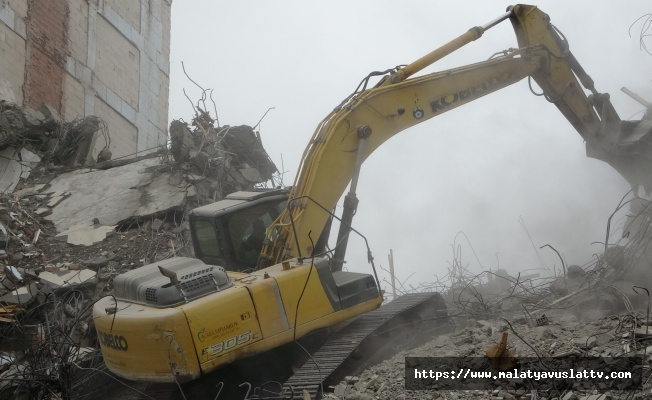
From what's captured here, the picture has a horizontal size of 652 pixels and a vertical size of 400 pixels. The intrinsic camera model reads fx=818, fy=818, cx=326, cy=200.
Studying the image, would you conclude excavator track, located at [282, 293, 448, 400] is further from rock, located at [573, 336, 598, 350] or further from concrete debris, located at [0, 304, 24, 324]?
concrete debris, located at [0, 304, 24, 324]

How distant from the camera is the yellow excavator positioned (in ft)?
20.3

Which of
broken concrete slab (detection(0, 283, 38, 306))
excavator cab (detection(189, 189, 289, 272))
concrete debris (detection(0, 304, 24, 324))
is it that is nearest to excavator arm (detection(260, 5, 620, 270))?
excavator cab (detection(189, 189, 289, 272))

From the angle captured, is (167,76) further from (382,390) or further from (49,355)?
(382,390)

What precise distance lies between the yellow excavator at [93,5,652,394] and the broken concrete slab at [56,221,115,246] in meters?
3.96

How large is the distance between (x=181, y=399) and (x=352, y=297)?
5.50ft

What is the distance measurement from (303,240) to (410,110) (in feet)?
5.78

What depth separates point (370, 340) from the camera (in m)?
7.26

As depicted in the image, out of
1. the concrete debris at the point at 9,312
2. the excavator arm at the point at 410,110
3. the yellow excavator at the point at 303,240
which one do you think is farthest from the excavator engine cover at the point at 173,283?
the concrete debris at the point at 9,312

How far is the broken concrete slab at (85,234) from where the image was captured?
11.3 metres

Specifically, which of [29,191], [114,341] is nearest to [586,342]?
[114,341]

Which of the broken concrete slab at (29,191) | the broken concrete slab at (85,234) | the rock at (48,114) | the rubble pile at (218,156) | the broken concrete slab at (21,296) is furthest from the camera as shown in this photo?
the rock at (48,114)

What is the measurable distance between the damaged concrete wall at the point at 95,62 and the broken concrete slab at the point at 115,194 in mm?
3752

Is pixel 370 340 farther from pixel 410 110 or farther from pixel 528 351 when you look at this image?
pixel 410 110

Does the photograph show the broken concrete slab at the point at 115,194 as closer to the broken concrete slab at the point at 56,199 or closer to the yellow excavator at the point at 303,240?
the broken concrete slab at the point at 56,199
